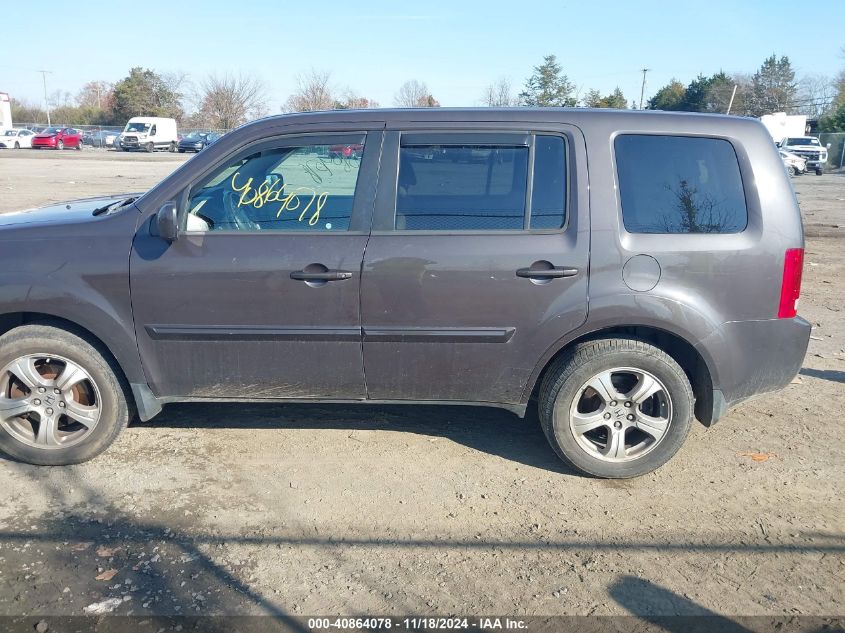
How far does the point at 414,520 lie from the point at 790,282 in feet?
7.74

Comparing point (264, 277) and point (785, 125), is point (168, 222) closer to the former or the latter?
point (264, 277)

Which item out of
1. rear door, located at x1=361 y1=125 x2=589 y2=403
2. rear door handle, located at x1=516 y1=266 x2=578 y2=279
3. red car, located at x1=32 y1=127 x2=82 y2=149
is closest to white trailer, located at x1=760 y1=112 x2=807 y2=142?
red car, located at x1=32 y1=127 x2=82 y2=149

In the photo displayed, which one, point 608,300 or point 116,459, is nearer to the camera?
point 608,300

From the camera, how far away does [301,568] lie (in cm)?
321

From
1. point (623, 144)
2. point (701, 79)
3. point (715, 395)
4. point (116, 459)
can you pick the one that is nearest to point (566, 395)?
point (715, 395)

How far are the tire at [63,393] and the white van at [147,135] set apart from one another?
49.7m

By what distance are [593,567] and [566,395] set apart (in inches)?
39.0

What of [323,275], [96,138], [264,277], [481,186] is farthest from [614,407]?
[96,138]

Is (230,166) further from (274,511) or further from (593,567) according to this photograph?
(593,567)

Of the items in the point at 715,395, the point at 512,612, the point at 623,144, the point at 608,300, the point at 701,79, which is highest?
the point at 701,79

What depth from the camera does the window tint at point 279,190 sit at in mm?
3955

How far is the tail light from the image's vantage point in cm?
385

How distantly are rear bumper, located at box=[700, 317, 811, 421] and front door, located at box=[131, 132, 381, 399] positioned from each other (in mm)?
1964

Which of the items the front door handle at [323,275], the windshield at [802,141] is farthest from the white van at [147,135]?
the front door handle at [323,275]
